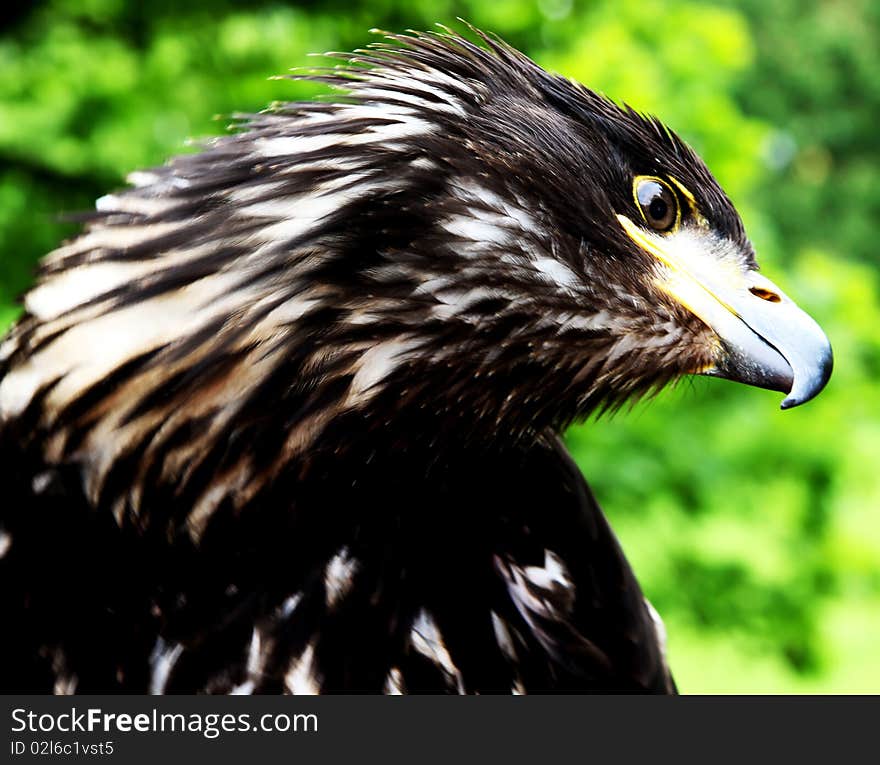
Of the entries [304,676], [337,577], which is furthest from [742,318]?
[304,676]

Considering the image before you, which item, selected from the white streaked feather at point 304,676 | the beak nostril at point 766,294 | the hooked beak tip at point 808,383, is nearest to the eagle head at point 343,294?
the hooked beak tip at point 808,383

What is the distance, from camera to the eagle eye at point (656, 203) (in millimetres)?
1588

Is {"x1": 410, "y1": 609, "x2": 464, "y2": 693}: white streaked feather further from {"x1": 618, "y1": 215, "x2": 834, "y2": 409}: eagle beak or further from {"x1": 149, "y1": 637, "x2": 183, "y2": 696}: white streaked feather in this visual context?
{"x1": 618, "y1": 215, "x2": 834, "y2": 409}: eagle beak

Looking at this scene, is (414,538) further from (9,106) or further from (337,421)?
(9,106)

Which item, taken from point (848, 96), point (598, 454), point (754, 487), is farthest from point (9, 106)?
point (848, 96)

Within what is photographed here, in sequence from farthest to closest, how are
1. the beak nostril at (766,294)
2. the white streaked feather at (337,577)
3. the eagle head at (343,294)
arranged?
the beak nostril at (766,294) < the white streaked feather at (337,577) < the eagle head at (343,294)

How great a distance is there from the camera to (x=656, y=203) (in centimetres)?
161

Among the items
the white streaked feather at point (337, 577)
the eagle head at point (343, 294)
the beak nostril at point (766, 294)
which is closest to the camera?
the eagle head at point (343, 294)

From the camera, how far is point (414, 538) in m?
1.57

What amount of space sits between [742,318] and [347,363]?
1.88 ft

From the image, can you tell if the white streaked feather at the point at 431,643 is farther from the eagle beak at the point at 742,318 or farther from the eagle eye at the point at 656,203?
the eagle eye at the point at 656,203

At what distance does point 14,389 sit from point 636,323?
0.84m

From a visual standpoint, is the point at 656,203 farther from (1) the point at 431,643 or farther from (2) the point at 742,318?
(1) the point at 431,643

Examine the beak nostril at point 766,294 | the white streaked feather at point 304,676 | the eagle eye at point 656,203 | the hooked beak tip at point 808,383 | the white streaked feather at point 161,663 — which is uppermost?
the eagle eye at point 656,203
